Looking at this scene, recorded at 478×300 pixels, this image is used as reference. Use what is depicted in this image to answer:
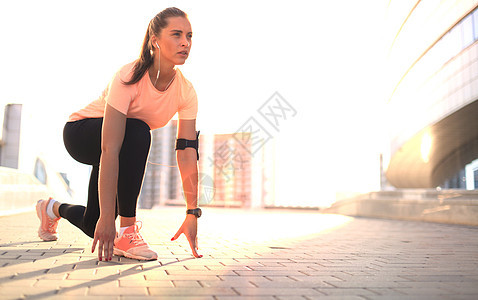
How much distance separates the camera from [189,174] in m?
2.99

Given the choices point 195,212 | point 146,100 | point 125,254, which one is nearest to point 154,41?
point 146,100

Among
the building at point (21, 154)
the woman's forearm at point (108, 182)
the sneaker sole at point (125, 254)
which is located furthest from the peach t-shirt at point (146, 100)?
the building at point (21, 154)

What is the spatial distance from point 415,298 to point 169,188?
82027 millimetres

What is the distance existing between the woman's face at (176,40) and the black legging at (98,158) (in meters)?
0.50

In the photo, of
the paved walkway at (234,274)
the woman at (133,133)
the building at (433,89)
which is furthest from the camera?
the building at (433,89)

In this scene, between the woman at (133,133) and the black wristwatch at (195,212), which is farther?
the black wristwatch at (195,212)

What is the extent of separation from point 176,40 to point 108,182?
936mm

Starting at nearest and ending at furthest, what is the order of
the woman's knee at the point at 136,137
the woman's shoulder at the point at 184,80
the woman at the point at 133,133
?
the woman at the point at 133,133
the woman's knee at the point at 136,137
the woman's shoulder at the point at 184,80

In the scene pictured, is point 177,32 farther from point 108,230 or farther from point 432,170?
point 432,170

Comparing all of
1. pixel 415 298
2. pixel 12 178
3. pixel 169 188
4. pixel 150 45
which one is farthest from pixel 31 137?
pixel 169 188

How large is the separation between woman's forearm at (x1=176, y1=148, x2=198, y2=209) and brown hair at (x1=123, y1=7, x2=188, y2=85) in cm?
64

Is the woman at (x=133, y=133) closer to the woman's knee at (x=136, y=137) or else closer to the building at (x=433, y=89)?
the woman's knee at (x=136, y=137)

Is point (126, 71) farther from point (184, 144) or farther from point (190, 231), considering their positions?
point (190, 231)

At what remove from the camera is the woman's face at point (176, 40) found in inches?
103
